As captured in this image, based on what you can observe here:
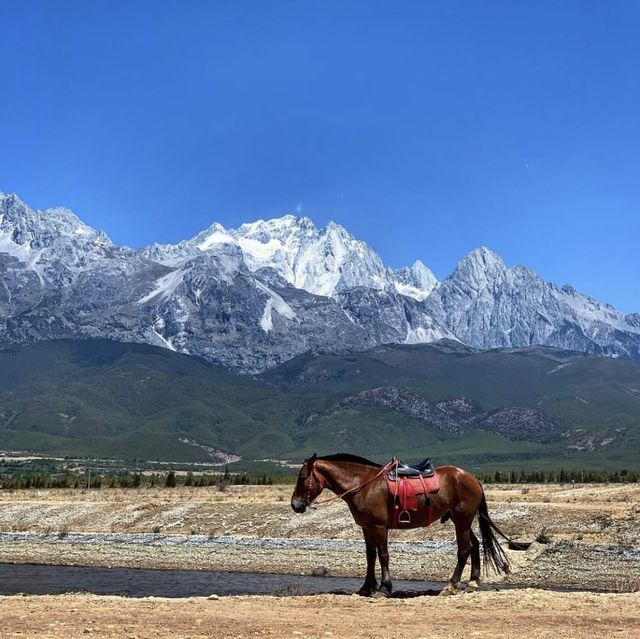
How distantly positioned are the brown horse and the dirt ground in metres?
1.29

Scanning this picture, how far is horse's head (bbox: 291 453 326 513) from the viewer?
2092cm

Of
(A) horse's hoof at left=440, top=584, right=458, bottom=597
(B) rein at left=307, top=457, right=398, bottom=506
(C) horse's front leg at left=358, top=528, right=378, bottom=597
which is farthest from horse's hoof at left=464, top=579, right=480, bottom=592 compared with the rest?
(B) rein at left=307, top=457, right=398, bottom=506

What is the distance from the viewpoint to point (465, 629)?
50.5ft

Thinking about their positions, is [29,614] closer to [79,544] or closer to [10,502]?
[79,544]

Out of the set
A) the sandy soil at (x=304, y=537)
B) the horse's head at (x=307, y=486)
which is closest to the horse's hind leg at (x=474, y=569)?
the horse's head at (x=307, y=486)

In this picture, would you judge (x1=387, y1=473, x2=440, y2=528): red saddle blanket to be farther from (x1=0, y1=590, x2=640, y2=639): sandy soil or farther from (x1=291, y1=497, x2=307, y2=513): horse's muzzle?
(x1=291, y1=497, x2=307, y2=513): horse's muzzle

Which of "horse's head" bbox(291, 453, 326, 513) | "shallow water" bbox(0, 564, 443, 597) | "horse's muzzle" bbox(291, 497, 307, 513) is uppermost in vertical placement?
"horse's head" bbox(291, 453, 326, 513)

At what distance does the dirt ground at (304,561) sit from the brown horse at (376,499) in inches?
50.7

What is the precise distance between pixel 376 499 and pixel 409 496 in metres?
0.94

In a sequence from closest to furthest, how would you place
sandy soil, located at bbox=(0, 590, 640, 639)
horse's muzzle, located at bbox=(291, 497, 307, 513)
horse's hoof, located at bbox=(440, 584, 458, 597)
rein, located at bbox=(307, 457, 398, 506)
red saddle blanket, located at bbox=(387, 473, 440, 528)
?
sandy soil, located at bbox=(0, 590, 640, 639) < horse's hoof, located at bbox=(440, 584, 458, 597) < red saddle blanket, located at bbox=(387, 473, 440, 528) < rein, located at bbox=(307, 457, 398, 506) < horse's muzzle, located at bbox=(291, 497, 307, 513)

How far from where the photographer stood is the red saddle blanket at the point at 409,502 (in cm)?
2048

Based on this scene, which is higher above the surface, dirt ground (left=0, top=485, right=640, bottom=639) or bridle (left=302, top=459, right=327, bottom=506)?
bridle (left=302, top=459, right=327, bottom=506)

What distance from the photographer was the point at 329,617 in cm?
1678

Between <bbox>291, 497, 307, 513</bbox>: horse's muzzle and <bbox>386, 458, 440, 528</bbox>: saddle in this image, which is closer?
<bbox>386, 458, 440, 528</bbox>: saddle
